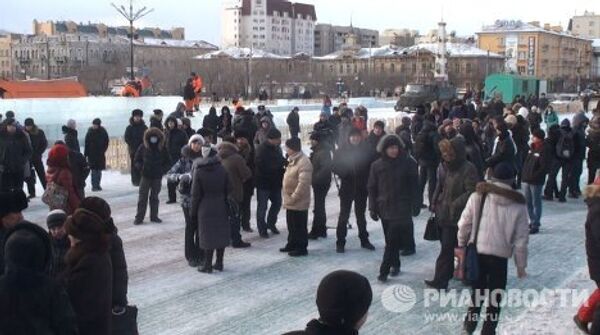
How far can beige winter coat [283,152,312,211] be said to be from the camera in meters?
9.10

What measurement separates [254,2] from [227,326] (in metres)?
152

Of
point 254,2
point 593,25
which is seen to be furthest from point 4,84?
point 593,25

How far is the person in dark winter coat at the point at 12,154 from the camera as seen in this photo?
39.2 ft

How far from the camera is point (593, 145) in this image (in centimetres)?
1341

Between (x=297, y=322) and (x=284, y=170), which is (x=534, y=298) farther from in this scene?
(x=284, y=170)

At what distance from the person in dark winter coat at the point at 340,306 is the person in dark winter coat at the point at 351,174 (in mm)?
6224

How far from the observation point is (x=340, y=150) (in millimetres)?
9477

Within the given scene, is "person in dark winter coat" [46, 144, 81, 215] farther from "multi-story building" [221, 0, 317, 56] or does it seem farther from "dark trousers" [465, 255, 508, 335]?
"multi-story building" [221, 0, 317, 56]

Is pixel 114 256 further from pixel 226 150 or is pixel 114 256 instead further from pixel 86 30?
pixel 86 30

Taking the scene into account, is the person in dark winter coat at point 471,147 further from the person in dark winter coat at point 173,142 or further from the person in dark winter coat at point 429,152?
the person in dark winter coat at point 173,142

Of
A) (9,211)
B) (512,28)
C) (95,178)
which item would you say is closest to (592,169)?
(95,178)

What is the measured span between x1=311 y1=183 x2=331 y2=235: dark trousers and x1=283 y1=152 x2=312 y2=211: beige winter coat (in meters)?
0.89

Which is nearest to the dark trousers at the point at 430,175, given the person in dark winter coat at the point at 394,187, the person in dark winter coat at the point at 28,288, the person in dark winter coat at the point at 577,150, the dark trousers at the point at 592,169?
the person in dark winter coat at the point at 577,150

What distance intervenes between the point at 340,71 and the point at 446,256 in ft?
333
